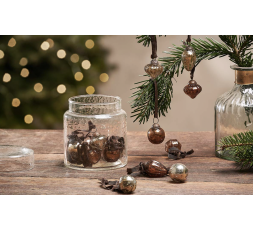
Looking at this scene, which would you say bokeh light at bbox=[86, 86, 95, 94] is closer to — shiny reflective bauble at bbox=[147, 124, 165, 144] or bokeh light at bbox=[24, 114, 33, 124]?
bokeh light at bbox=[24, 114, 33, 124]

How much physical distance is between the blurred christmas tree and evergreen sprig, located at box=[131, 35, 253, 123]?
94 cm

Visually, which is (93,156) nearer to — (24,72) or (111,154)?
(111,154)

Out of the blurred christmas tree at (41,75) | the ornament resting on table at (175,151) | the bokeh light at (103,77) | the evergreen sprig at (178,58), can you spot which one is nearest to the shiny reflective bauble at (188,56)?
the evergreen sprig at (178,58)

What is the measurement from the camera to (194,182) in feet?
2.44

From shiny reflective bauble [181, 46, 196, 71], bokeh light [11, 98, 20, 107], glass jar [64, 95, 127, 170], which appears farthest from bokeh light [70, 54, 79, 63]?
shiny reflective bauble [181, 46, 196, 71]

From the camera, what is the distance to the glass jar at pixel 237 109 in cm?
89

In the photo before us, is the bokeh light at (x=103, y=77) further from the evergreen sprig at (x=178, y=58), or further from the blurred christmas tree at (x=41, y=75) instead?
the evergreen sprig at (x=178, y=58)

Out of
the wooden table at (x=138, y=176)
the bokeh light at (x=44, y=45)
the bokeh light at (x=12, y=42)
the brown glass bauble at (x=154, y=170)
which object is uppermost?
the bokeh light at (x=12, y=42)

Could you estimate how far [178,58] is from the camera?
946 mm

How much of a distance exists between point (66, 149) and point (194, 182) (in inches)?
10.7

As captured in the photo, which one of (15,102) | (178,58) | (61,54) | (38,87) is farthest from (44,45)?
(178,58)

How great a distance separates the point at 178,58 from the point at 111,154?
0.29 metres

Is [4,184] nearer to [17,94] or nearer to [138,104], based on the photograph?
[138,104]

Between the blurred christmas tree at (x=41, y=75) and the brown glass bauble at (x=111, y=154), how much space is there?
1.05 meters
